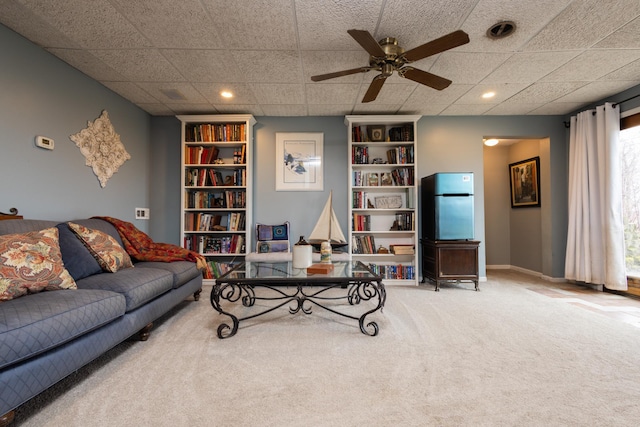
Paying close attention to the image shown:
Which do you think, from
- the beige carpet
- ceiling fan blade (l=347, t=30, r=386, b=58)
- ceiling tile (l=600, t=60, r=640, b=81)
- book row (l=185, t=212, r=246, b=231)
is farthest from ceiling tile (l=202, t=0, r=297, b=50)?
ceiling tile (l=600, t=60, r=640, b=81)

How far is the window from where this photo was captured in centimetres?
334

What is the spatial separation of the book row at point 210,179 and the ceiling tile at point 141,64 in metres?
1.31

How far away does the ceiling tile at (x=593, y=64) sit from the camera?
103 inches

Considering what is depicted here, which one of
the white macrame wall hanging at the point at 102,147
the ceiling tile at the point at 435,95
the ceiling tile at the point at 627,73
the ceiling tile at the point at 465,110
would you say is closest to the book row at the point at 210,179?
the white macrame wall hanging at the point at 102,147

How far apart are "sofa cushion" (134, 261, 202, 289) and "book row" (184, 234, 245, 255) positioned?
1077 mm

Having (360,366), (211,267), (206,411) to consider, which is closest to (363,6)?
A: (360,366)

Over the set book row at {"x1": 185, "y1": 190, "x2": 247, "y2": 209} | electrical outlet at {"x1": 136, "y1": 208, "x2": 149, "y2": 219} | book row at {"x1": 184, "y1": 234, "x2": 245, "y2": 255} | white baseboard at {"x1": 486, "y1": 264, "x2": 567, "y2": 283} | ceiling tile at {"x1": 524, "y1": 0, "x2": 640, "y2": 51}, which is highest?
ceiling tile at {"x1": 524, "y1": 0, "x2": 640, "y2": 51}

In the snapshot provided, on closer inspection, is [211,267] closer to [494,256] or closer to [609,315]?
[609,315]

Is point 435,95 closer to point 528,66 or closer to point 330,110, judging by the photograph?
Answer: point 528,66

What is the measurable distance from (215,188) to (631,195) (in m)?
5.31

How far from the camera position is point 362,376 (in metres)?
1.63

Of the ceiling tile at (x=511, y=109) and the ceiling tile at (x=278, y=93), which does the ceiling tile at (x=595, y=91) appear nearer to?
the ceiling tile at (x=511, y=109)

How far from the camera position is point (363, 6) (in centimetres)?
202

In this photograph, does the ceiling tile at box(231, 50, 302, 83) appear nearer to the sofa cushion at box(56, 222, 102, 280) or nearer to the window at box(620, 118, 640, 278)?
the sofa cushion at box(56, 222, 102, 280)
